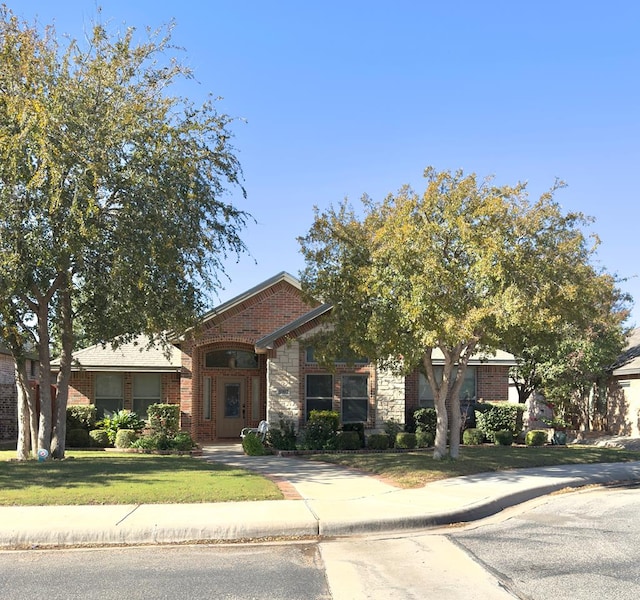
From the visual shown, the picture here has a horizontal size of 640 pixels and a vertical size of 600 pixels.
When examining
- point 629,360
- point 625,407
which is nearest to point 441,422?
point 625,407

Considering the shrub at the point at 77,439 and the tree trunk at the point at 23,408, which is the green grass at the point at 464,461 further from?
the shrub at the point at 77,439

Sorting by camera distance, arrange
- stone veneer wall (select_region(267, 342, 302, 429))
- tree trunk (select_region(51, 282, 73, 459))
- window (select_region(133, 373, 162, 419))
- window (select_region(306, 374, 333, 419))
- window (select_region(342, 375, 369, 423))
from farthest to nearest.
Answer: window (select_region(133, 373, 162, 419)), window (select_region(342, 375, 369, 423)), window (select_region(306, 374, 333, 419)), stone veneer wall (select_region(267, 342, 302, 429)), tree trunk (select_region(51, 282, 73, 459))

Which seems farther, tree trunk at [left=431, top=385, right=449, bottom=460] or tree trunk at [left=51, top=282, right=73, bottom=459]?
tree trunk at [left=431, top=385, right=449, bottom=460]

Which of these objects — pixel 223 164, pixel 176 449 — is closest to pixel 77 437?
pixel 176 449

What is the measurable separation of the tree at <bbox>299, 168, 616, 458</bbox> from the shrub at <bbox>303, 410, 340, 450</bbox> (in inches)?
219

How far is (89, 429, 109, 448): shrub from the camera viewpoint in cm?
2033

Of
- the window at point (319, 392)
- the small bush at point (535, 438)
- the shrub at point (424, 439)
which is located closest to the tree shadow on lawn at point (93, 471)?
the window at point (319, 392)

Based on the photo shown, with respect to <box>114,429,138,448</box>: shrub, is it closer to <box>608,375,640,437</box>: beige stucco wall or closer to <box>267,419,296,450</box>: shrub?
<box>267,419,296,450</box>: shrub

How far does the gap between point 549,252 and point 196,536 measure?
8.99 m

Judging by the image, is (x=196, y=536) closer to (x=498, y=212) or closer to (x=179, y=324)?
(x=179, y=324)

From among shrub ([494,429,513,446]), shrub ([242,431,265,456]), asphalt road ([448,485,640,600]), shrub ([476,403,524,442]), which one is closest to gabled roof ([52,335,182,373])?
shrub ([242,431,265,456])

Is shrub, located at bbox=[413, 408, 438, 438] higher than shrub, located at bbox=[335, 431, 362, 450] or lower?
higher

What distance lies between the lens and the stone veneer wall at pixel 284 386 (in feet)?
68.5

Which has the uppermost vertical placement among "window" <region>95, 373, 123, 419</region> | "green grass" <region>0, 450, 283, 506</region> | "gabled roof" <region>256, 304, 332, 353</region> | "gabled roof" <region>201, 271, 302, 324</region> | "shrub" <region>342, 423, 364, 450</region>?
"gabled roof" <region>201, 271, 302, 324</region>
